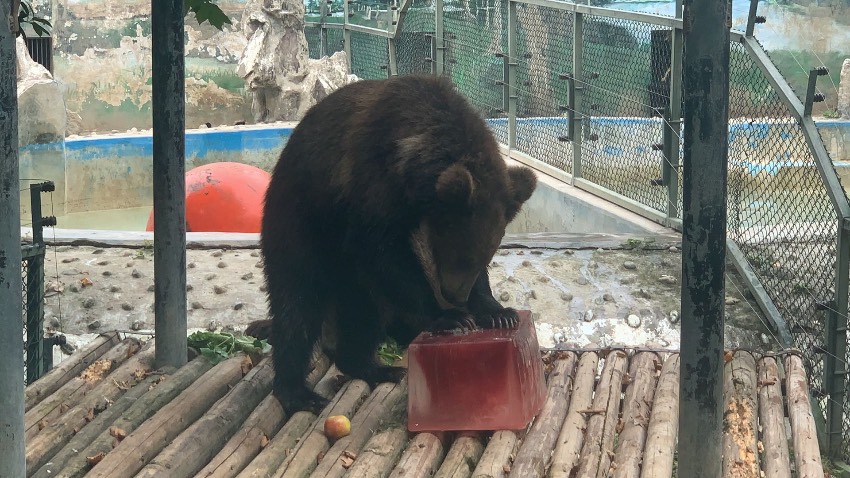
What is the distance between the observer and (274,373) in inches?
172

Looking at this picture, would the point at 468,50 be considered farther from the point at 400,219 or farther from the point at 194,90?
the point at 194,90

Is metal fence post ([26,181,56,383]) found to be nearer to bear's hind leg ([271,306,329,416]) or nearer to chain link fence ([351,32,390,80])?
bear's hind leg ([271,306,329,416])

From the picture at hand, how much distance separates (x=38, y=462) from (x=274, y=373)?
1.06 metres

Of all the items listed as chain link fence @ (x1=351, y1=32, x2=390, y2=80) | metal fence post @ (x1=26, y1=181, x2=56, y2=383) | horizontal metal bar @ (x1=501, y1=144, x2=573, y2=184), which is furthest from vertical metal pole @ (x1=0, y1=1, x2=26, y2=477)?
chain link fence @ (x1=351, y1=32, x2=390, y2=80)

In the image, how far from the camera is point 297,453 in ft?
12.2

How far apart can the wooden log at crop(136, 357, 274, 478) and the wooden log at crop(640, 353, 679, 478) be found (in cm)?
152

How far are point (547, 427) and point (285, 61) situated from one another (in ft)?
43.4

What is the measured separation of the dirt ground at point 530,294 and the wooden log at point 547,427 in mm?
1157

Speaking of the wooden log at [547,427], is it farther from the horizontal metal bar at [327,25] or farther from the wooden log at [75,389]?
the horizontal metal bar at [327,25]

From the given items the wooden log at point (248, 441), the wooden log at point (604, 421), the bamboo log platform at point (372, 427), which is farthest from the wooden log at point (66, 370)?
the wooden log at point (604, 421)

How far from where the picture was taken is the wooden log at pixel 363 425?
142 inches

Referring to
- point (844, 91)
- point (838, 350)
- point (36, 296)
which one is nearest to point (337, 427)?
point (36, 296)

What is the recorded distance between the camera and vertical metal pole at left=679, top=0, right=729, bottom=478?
9.61 ft

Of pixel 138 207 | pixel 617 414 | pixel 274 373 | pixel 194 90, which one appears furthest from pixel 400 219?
pixel 194 90
